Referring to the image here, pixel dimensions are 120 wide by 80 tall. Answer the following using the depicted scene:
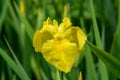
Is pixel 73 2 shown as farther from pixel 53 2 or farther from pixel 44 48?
pixel 44 48

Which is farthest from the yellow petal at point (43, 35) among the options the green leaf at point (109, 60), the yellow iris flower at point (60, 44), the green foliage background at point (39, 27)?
the green foliage background at point (39, 27)

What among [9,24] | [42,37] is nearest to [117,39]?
[42,37]

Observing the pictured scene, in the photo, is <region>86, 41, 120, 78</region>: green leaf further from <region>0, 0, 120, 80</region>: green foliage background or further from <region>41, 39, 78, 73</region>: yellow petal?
<region>0, 0, 120, 80</region>: green foliage background

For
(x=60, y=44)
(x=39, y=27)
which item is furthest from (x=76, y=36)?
(x=39, y=27)

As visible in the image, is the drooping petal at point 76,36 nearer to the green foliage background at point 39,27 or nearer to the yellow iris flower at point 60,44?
the yellow iris flower at point 60,44

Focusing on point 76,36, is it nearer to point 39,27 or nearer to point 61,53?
point 61,53

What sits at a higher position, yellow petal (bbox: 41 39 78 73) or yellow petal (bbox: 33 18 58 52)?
yellow petal (bbox: 33 18 58 52)

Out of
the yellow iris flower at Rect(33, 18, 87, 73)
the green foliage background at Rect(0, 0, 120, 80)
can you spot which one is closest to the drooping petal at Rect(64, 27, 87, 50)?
the yellow iris flower at Rect(33, 18, 87, 73)
